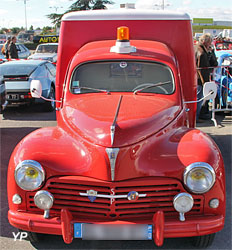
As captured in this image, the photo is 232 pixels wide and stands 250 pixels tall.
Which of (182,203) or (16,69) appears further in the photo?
(16,69)

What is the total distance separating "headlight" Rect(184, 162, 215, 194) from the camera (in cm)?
332

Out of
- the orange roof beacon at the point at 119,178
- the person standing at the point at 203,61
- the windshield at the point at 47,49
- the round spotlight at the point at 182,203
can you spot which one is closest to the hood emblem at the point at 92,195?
the orange roof beacon at the point at 119,178

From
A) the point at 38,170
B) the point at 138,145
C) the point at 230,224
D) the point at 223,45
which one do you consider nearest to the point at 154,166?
the point at 138,145

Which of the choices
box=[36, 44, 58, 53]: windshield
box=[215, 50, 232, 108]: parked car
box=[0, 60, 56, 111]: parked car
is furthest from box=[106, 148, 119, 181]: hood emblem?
box=[36, 44, 58, 53]: windshield

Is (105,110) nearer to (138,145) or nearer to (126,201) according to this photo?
(138,145)

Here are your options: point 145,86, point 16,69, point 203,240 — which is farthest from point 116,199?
point 16,69

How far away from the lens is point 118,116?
382 centimetres

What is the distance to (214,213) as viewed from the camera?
3.47 m

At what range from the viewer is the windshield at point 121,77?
4648mm

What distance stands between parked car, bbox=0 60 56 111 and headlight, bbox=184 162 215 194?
733 centimetres

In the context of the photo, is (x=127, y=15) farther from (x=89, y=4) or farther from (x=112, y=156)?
(x=89, y=4)

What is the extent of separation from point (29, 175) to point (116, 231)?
94cm

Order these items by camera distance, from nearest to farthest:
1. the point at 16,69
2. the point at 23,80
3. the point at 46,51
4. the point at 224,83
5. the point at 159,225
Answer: the point at 159,225 → the point at 224,83 → the point at 23,80 → the point at 16,69 → the point at 46,51

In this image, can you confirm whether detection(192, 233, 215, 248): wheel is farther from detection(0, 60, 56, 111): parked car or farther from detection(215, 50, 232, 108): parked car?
detection(0, 60, 56, 111): parked car
